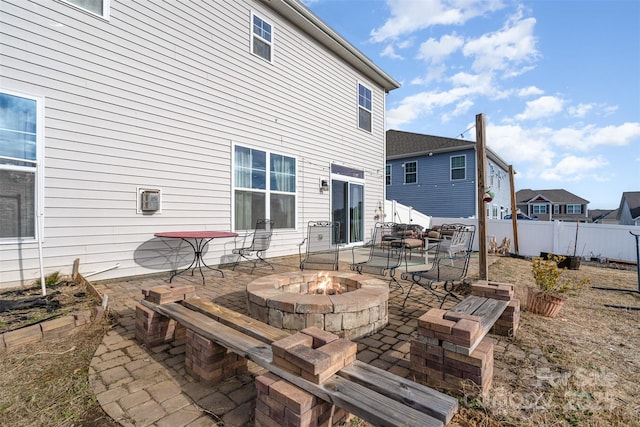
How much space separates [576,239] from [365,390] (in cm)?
989

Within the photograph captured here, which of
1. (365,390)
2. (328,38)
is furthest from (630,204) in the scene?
(365,390)

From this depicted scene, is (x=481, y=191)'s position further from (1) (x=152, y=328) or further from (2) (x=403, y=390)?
→ (1) (x=152, y=328)

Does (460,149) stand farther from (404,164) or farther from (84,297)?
(84,297)

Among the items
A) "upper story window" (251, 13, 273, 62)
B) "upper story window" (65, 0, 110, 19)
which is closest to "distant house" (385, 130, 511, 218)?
"upper story window" (251, 13, 273, 62)

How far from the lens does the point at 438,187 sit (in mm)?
15750

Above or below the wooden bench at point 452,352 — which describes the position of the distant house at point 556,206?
above

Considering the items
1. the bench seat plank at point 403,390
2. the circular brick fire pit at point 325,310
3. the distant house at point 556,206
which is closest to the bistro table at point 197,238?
the circular brick fire pit at point 325,310

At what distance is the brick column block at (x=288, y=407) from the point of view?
1.33 metres

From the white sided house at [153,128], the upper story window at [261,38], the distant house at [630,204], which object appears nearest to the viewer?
the white sided house at [153,128]

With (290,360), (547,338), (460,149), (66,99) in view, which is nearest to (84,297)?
(66,99)

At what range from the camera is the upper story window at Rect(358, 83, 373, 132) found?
973cm

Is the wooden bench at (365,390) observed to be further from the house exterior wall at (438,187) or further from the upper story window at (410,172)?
the upper story window at (410,172)

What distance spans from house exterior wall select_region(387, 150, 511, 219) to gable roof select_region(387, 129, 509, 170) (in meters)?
0.37

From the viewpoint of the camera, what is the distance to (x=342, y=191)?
9016mm
